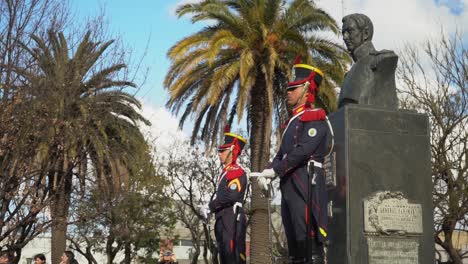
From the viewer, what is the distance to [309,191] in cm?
553

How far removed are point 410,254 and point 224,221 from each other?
2.34 meters

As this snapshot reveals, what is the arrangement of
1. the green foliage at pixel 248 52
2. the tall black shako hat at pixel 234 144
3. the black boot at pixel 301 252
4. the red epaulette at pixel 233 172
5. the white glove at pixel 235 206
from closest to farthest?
the black boot at pixel 301 252 < the white glove at pixel 235 206 < the red epaulette at pixel 233 172 < the tall black shako hat at pixel 234 144 < the green foliage at pixel 248 52

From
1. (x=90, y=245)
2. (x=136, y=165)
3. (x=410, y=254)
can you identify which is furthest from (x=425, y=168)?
(x=90, y=245)

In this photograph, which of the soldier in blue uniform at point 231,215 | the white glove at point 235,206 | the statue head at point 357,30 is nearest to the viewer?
the statue head at point 357,30

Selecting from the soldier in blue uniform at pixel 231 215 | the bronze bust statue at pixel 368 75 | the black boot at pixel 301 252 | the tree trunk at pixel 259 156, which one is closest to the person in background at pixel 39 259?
the soldier in blue uniform at pixel 231 215

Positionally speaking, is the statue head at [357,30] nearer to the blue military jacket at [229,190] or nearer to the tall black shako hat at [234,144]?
the tall black shako hat at [234,144]

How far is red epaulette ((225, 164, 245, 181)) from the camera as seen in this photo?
818 cm

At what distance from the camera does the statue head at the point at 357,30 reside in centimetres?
769

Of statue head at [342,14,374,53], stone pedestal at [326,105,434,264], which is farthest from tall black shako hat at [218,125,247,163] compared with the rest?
statue head at [342,14,374,53]

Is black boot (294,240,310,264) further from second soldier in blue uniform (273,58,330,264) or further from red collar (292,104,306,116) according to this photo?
red collar (292,104,306,116)

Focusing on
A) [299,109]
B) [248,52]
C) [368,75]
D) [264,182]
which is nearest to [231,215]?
[264,182]

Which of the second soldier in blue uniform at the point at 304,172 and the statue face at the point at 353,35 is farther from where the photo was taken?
the statue face at the point at 353,35

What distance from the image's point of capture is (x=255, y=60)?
20.6 metres

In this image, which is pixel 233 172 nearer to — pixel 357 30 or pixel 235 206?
pixel 235 206
